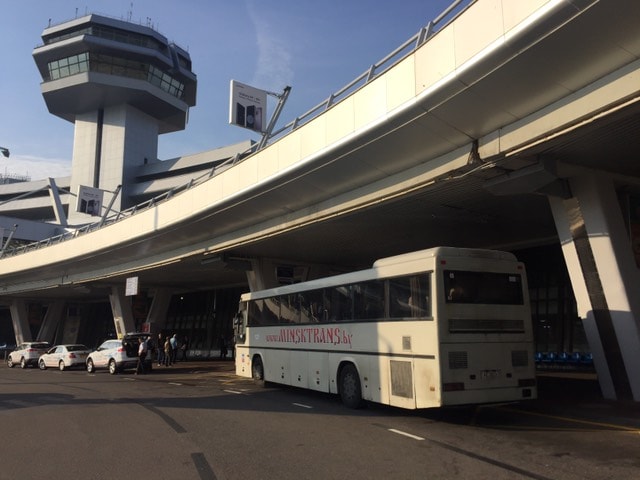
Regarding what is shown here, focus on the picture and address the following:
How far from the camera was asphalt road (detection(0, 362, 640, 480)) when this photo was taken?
693 centimetres

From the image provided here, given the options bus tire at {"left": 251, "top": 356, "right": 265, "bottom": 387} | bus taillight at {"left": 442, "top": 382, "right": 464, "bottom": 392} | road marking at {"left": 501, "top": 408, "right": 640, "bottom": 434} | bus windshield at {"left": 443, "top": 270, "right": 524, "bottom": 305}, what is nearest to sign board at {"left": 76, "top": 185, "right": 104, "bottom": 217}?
bus tire at {"left": 251, "top": 356, "right": 265, "bottom": 387}

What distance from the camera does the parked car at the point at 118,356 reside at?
2567 cm

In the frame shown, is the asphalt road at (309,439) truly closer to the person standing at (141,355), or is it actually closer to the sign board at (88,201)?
the person standing at (141,355)

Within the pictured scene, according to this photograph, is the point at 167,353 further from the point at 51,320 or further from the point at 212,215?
the point at 51,320

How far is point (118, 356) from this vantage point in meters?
25.7

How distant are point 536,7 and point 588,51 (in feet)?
4.12

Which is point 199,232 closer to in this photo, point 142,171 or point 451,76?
point 451,76

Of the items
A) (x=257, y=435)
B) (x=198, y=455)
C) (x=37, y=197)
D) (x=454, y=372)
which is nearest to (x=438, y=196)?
(x=454, y=372)

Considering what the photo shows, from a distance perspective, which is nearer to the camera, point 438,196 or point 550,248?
point 438,196

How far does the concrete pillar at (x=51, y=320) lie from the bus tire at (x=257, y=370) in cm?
4875

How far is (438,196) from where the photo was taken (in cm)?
1555

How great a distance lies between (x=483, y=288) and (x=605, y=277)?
414 cm

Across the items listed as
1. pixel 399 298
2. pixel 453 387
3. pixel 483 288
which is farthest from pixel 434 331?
pixel 483 288

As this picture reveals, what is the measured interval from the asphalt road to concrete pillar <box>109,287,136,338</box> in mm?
28029
